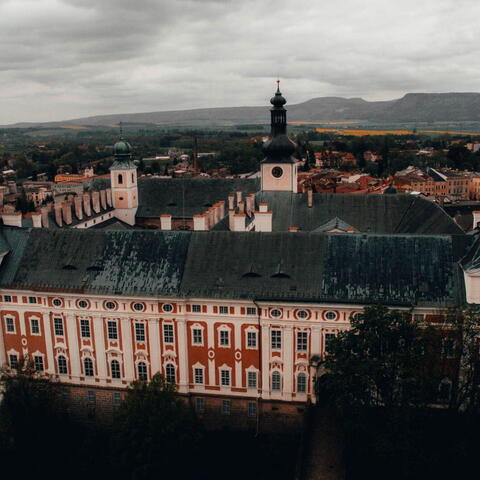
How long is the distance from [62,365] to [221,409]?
1404 cm

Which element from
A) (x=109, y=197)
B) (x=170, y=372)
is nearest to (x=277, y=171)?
(x=109, y=197)

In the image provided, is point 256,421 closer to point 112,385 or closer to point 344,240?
point 112,385

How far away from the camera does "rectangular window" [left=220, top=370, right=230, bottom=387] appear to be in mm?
46562

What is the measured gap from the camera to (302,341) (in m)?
44.5

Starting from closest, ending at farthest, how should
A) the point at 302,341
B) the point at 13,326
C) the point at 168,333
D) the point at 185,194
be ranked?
the point at 302,341
the point at 168,333
the point at 13,326
the point at 185,194

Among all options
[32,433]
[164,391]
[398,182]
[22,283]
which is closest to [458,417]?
[164,391]

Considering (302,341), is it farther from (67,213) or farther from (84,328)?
(67,213)

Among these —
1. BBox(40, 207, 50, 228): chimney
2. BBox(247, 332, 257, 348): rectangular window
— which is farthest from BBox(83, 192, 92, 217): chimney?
BBox(247, 332, 257, 348): rectangular window

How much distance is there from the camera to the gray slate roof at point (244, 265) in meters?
43.7

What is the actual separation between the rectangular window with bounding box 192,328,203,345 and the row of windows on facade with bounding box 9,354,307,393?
2413mm

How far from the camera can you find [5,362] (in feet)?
163

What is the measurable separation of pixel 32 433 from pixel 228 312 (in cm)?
1803

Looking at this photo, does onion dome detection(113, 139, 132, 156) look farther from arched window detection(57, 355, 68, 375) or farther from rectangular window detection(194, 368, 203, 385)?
rectangular window detection(194, 368, 203, 385)

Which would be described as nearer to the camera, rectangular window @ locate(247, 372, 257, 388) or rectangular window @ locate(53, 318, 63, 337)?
rectangular window @ locate(247, 372, 257, 388)
